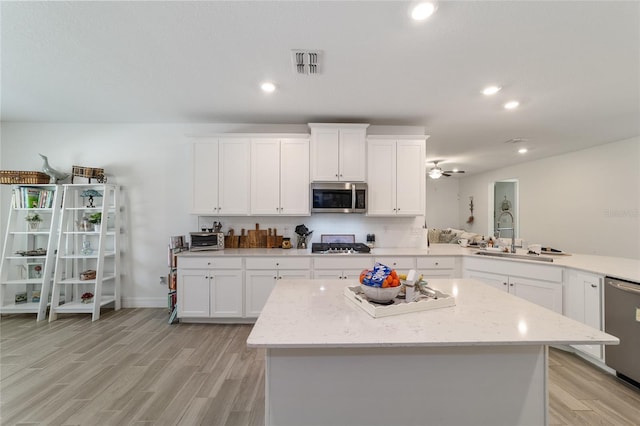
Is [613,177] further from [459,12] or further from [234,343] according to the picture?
[234,343]

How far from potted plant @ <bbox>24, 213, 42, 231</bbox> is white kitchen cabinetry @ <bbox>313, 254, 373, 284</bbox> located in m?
3.84

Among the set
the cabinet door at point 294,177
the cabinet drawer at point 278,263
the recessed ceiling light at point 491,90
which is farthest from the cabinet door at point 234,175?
the recessed ceiling light at point 491,90

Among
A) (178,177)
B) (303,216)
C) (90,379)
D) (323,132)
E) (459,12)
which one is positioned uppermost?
(459,12)

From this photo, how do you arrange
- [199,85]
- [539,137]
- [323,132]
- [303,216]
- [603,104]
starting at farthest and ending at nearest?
[539,137]
[303,216]
[323,132]
[603,104]
[199,85]

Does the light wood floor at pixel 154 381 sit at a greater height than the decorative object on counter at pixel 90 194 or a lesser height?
lesser

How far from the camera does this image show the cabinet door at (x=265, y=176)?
3473 mm

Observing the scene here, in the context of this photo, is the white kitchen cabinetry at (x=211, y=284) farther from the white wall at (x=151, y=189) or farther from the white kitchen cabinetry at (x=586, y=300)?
the white kitchen cabinetry at (x=586, y=300)

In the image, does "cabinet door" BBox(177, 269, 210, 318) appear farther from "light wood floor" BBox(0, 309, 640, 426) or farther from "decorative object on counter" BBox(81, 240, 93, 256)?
"decorative object on counter" BBox(81, 240, 93, 256)

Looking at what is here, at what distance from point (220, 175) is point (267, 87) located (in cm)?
140

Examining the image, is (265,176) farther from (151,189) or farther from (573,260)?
(573,260)

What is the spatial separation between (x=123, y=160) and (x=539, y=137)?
6.68 metres

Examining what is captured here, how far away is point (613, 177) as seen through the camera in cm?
454

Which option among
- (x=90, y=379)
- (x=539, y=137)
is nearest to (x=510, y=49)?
(x=539, y=137)

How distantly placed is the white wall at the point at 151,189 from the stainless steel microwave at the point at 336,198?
0.39 m
